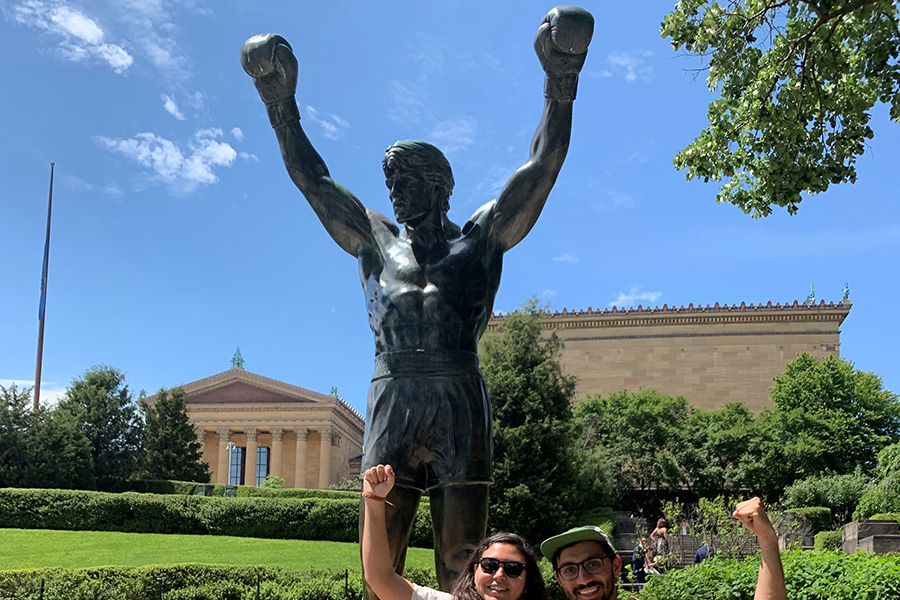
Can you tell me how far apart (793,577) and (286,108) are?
8511 millimetres

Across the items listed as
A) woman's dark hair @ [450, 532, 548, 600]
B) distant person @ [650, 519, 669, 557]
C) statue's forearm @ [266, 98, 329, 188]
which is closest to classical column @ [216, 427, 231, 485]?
distant person @ [650, 519, 669, 557]

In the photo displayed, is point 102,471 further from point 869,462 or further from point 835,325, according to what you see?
point 835,325

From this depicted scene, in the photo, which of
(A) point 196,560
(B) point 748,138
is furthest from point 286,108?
(A) point 196,560

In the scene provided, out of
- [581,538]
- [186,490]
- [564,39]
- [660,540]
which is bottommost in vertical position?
[660,540]

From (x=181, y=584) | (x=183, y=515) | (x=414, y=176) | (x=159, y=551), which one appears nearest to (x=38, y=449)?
(x=183, y=515)

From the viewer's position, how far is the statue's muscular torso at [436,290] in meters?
3.83

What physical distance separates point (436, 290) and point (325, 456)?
225 feet

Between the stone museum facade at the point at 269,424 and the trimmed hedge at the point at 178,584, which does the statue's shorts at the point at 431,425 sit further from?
the stone museum facade at the point at 269,424

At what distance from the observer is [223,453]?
232 feet

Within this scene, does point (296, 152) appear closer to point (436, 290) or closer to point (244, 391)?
point (436, 290)

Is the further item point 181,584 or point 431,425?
point 181,584

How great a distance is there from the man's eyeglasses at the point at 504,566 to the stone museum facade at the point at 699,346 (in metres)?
59.0

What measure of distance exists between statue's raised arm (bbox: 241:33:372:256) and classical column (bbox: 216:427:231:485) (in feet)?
228

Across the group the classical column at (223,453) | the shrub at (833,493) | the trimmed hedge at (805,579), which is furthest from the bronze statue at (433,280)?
the classical column at (223,453)
